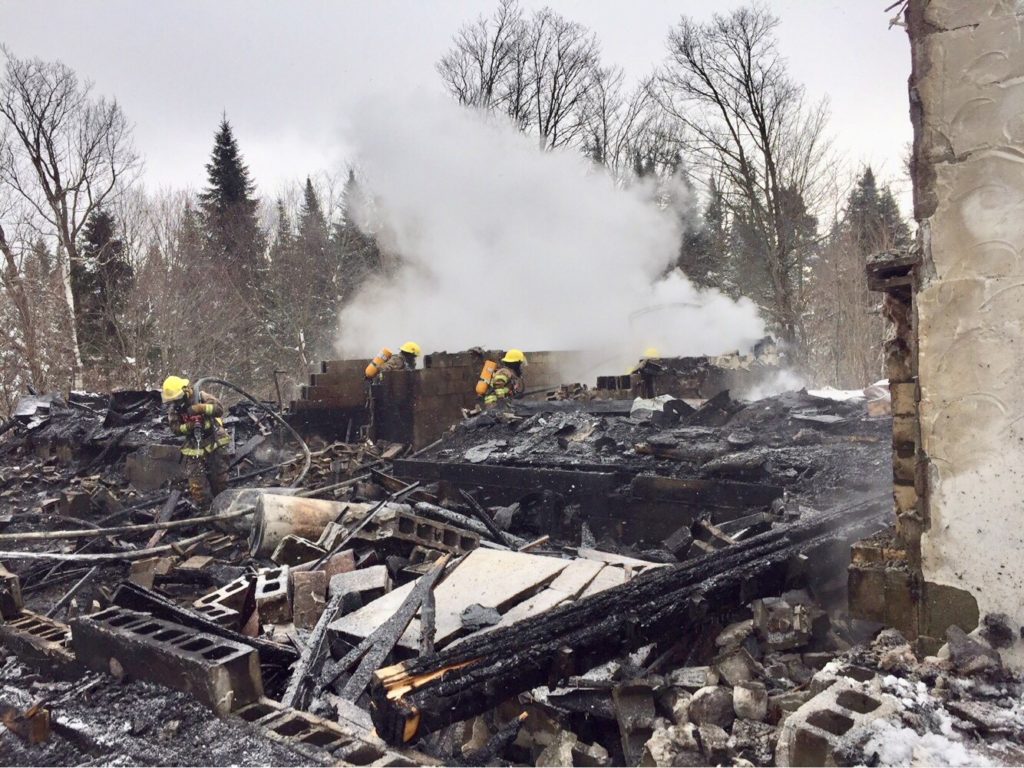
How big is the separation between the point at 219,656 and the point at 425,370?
10.4 metres

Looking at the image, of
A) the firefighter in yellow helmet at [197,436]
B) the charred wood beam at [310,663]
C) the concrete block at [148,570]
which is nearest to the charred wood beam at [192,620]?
the charred wood beam at [310,663]

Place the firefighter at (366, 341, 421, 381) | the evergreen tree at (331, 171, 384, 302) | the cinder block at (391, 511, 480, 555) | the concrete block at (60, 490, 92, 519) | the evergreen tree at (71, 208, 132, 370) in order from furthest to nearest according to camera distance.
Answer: the evergreen tree at (331, 171, 384, 302) < the evergreen tree at (71, 208, 132, 370) < the firefighter at (366, 341, 421, 381) < the concrete block at (60, 490, 92, 519) < the cinder block at (391, 511, 480, 555)

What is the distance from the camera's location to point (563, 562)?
5.47 m

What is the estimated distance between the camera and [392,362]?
48.8ft

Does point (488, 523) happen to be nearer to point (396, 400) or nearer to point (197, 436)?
point (197, 436)

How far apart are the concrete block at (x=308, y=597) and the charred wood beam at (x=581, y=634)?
2185mm

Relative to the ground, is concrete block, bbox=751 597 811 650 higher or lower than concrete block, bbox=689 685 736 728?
higher

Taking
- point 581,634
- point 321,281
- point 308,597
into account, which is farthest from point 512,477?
point 321,281

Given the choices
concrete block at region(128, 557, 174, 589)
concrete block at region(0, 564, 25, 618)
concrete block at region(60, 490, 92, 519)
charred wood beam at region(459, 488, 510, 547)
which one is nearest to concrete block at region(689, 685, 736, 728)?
charred wood beam at region(459, 488, 510, 547)

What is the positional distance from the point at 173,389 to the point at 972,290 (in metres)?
9.36

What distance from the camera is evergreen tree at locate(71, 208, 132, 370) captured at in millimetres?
24734

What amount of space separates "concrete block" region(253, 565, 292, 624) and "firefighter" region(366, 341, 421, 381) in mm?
8562

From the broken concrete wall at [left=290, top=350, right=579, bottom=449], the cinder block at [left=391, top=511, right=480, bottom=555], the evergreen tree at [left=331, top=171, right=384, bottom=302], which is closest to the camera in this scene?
the cinder block at [left=391, top=511, right=480, bottom=555]

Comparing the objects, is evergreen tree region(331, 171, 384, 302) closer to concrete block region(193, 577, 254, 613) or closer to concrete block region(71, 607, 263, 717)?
concrete block region(193, 577, 254, 613)
